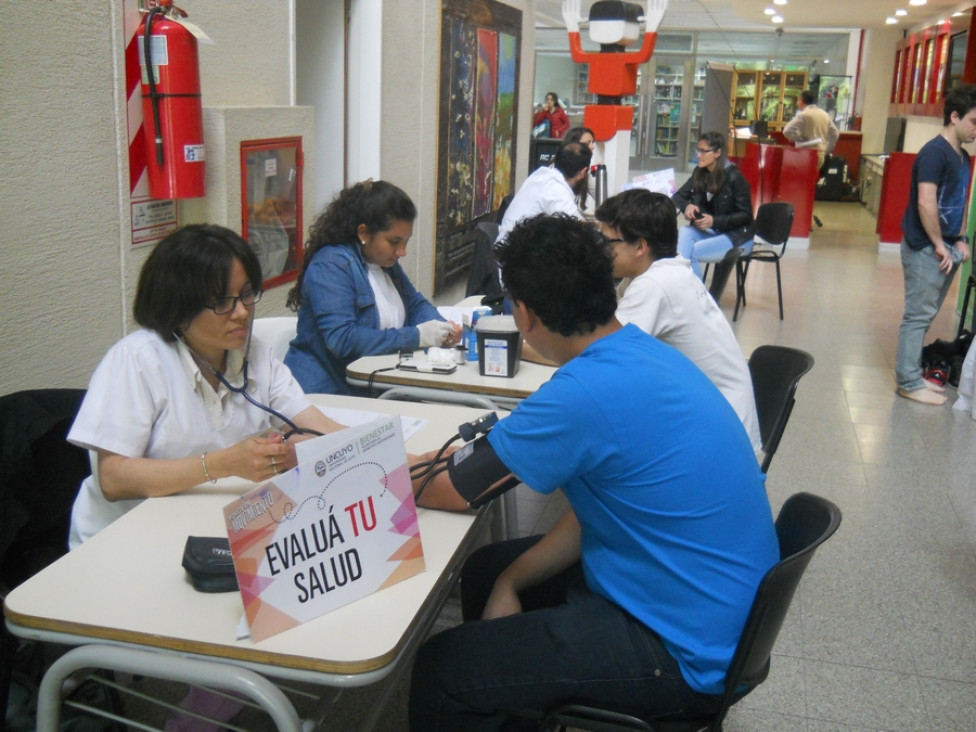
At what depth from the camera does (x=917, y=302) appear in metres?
4.96

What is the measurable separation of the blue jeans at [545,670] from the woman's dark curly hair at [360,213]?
1549mm

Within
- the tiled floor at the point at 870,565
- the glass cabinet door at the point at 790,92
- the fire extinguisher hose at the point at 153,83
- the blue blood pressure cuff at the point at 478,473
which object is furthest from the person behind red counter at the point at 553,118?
the blue blood pressure cuff at the point at 478,473

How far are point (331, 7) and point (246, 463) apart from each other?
126 inches

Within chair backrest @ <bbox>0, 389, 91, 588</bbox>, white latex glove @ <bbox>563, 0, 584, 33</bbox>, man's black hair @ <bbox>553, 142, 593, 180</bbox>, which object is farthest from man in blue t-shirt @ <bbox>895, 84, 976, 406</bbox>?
chair backrest @ <bbox>0, 389, 91, 588</bbox>

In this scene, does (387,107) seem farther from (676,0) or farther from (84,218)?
(676,0)

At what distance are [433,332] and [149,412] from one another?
1271mm

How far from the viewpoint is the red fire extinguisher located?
2588 mm

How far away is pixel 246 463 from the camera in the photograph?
1750 millimetres

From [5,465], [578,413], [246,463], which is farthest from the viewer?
[5,465]

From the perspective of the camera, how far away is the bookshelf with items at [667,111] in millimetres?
17125

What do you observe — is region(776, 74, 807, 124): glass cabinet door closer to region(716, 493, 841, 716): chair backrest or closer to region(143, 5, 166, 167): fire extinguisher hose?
region(143, 5, 166, 167): fire extinguisher hose

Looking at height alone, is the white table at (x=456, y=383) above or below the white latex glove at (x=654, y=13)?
below

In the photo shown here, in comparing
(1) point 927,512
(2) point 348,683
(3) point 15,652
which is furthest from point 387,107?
(2) point 348,683

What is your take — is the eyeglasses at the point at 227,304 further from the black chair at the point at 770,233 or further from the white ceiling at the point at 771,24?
the white ceiling at the point at 771,24
